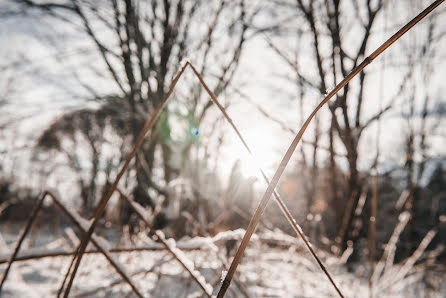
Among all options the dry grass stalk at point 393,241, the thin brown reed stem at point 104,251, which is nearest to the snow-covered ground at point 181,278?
the dry grass stalk at point 393,241

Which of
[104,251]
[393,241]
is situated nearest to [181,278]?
[393,241]

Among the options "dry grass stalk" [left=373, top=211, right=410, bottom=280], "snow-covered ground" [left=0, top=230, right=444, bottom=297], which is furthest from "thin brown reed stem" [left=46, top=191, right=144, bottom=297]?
"dry grass stalk" [left=373, top=211, right=410, bottom=280]

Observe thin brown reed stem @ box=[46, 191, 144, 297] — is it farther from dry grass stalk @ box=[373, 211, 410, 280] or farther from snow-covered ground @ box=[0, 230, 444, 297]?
dry grass stalk @ box=[373, 211, 410, 280]

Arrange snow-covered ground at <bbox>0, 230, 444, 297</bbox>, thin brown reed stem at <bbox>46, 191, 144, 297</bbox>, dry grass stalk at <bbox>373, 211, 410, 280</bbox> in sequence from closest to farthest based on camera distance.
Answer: thin brown reed stem at <bbox>46, 191, 144, 297</bbox>
dry grass stalk at <bbox>373, 211, 410, 280</bbox>
snow-covered ground at <bbox>0, 230, 444, 297</bbox>

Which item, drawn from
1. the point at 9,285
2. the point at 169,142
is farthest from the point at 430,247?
the point at 9,285

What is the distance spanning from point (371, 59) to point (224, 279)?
18 cm

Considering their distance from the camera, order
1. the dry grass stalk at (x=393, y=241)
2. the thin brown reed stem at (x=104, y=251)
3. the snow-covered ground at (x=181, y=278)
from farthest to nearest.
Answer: the snow-covered ground at (x=181, y=278) → the dry grass stalk at (x=393, y=241) → the thin brown reed stem at (x=104, y=251)

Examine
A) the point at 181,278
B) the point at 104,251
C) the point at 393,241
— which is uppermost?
the point at 104,251

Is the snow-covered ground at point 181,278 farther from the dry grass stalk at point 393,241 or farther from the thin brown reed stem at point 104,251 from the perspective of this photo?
the thin brown reed stem at point 104,251

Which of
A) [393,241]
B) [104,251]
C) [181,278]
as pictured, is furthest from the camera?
[181,278]

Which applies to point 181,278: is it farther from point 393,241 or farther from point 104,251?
point 104,251

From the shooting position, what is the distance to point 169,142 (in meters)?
2.96

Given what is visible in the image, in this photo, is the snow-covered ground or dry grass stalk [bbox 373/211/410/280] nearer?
dry grass stalk [bbox 373/211/410/280]

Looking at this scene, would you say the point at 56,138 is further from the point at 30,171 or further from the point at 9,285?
the point at 9,285
